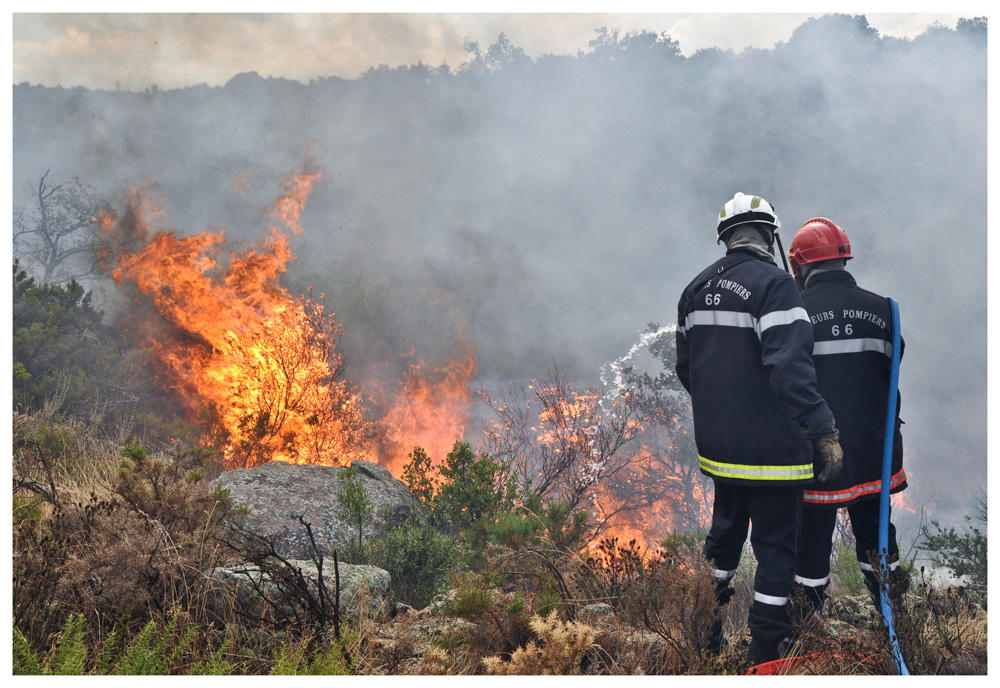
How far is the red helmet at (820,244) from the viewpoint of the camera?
3352 mm

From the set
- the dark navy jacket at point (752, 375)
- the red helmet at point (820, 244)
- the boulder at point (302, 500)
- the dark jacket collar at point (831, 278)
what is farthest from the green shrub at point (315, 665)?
Answer: the red helmet at point (820, 244)

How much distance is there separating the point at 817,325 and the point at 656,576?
160 cm

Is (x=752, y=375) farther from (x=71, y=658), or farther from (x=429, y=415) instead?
(x=429, y=415)

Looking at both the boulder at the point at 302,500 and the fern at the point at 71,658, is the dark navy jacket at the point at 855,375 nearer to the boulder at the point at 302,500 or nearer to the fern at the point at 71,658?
the fern at the point at 71,658

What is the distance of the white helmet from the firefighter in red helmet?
56 cm

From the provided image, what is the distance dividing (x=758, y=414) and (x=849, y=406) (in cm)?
70

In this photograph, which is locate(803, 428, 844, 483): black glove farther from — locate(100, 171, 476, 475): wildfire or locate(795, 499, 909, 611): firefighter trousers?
locate(100, 171, 476, 475): wildfire

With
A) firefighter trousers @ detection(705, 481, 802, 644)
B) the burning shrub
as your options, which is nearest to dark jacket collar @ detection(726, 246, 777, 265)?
firefighter trousers @ detection(705, 481, 802, 644)

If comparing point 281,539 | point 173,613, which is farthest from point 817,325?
point 281,539

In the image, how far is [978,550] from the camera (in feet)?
15.3

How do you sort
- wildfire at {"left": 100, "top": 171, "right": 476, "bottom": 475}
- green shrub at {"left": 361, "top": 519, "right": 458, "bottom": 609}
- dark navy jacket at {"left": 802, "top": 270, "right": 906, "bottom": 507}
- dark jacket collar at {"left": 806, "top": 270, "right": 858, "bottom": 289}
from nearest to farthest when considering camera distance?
1. dark navy jacket at {"left": 802, "top": 270, "right": 906, "bottom": 507}
2. dark jacket collar at {"left": 806, "top": 270, "right": 858, "bottom": 289}
3. green shrub at {"left": 361, "top": 519, "right": 458, "bottom": 609}
4. wildfire at {"left": 100, "top": 171, "right": 476, "bottom": 475}

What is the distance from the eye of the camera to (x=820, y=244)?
338 centimetres

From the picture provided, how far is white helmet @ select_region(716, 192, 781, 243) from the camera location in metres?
3.00

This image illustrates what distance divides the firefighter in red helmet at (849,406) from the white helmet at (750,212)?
56 cm
